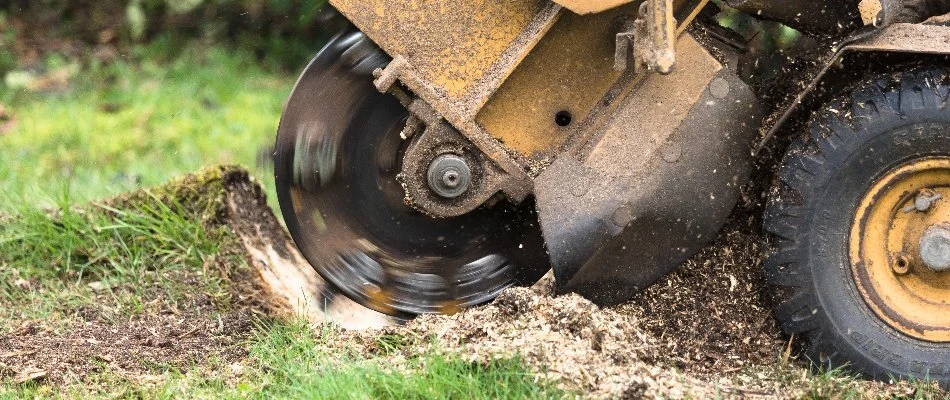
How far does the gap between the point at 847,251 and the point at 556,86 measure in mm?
1025

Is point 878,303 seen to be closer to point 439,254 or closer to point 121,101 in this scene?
point 439,254

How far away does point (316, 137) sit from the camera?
13.2ft

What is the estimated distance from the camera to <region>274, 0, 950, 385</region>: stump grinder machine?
136 inches

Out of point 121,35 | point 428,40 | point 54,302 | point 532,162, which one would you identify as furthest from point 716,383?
point 121,35

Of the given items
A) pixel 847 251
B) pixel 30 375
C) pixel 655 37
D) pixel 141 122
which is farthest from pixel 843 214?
pixel 141 122

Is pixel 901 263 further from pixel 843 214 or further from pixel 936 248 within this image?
pixel 843 214

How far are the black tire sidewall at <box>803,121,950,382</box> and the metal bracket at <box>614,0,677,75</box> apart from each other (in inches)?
21.6

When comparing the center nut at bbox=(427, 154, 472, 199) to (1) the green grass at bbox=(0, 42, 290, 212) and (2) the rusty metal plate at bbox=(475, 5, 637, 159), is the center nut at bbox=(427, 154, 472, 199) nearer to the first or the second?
(2) the rusty metal plate at bbox=(475, 5, 637, 159)

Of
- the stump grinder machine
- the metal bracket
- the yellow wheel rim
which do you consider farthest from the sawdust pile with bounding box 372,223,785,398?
the metal bracket

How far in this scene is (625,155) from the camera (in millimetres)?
3691

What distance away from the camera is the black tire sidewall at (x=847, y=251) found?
340 cm

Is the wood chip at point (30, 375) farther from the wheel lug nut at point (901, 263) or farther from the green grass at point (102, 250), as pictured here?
the wheel lug nut at point (901, 263)

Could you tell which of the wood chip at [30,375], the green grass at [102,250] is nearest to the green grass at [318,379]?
the wood chip at [30,375]

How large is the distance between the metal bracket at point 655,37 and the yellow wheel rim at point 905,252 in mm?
716
